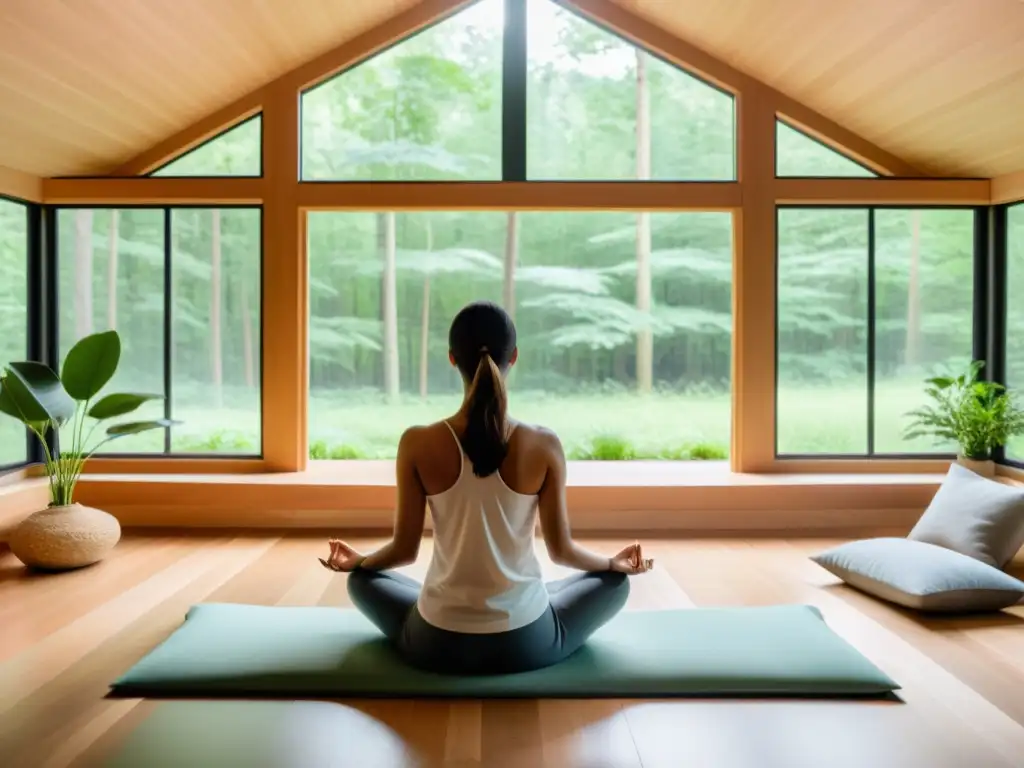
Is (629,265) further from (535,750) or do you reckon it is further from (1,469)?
(535,750)

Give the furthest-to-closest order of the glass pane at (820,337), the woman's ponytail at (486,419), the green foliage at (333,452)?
1. the green foliage at (333,452)
2. the glass pane at (820,337)
3. the woman's ponytail at (486,419)

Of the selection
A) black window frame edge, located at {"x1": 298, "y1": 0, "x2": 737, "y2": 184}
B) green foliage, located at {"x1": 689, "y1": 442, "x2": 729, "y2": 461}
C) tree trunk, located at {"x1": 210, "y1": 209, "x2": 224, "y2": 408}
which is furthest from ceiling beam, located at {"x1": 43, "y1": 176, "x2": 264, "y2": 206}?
green foliage, located at {"x1": 689, "y1": 442, "x2": 729, "y2": 461}

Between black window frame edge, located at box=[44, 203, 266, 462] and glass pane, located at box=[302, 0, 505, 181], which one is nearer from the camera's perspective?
black window frame edge, located at box=[44, 203, 266, 462]

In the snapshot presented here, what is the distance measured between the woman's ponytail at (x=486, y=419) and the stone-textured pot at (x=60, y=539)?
280 cm

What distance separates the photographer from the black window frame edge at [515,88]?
224 inches

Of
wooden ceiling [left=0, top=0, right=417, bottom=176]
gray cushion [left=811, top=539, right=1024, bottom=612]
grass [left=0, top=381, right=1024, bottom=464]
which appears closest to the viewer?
gray cushion [left=811, top=539, right=1024, bottom=612]

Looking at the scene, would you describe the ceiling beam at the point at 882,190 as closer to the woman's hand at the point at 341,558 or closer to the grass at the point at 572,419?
the grass at the point at 572,419

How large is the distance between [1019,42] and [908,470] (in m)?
2.77

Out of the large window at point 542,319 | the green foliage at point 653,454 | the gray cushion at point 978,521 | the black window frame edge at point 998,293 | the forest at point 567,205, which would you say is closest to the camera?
the gray cushion at point 978,521

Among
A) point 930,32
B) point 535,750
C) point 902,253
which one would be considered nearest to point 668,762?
point 535,750

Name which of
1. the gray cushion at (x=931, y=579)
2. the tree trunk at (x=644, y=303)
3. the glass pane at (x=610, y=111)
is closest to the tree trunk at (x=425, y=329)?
the tree trunk at (x=644, y=303)

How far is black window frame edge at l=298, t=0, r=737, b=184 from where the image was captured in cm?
569

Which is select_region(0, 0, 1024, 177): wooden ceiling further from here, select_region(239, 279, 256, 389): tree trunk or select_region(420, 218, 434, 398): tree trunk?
select_region(420, 218, 434, 398): tree trunk

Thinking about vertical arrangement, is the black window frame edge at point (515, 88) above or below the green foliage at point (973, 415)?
above
